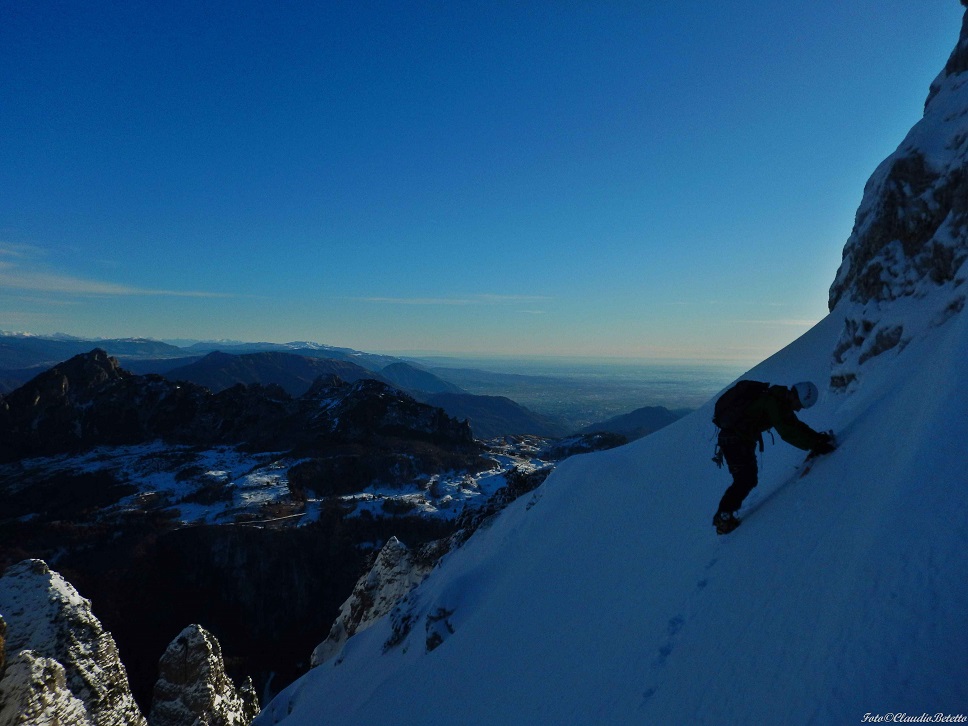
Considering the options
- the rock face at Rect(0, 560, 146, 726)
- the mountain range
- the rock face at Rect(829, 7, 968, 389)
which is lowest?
the rock face at Rect(0, 560, 146, 726)

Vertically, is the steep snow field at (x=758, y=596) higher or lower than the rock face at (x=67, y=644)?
higher

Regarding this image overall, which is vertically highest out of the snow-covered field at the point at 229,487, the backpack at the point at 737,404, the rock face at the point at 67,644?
the backpack at the point at 737,404

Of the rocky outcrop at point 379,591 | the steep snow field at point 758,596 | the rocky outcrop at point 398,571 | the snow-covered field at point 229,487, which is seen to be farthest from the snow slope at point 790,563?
the snow-covered field at point 229,487

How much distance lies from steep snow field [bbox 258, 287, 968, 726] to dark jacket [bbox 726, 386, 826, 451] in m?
0.39

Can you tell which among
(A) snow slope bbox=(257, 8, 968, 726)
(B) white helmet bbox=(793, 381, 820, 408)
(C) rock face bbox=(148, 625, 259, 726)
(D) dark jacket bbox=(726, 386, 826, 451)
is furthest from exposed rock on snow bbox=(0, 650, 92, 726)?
(B) white helmet bbox=(793, 381, 820, 408)

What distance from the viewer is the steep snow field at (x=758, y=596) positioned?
3.06 metres

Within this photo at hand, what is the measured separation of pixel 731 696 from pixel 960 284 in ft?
26.5

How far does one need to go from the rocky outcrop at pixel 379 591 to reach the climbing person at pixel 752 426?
94.1ft

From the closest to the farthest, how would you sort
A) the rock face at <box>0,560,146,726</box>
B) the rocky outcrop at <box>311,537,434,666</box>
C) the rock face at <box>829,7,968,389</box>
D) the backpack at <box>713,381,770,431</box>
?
the backpack at <box>713,381,770,431</box> → the rock face at <box>829,7,968,389</box> → the rock face at <box>0,560,146,726</box> → the rocky outcrop at <box>311,537,434,666</box>

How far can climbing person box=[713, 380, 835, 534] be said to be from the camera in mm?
6219

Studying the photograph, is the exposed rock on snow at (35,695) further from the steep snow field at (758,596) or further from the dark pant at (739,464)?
the dark pant at (739,464)

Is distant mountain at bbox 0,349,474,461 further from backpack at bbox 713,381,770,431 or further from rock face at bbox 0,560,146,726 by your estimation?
backpack at bbox 713,381,770,431

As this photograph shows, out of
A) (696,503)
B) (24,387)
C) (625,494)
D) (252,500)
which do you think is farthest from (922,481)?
(24,387)

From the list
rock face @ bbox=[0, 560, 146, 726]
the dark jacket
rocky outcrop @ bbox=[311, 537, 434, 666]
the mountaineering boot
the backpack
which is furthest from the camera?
rocky outcrop @ bbox=[311, 537, 434, 666]
